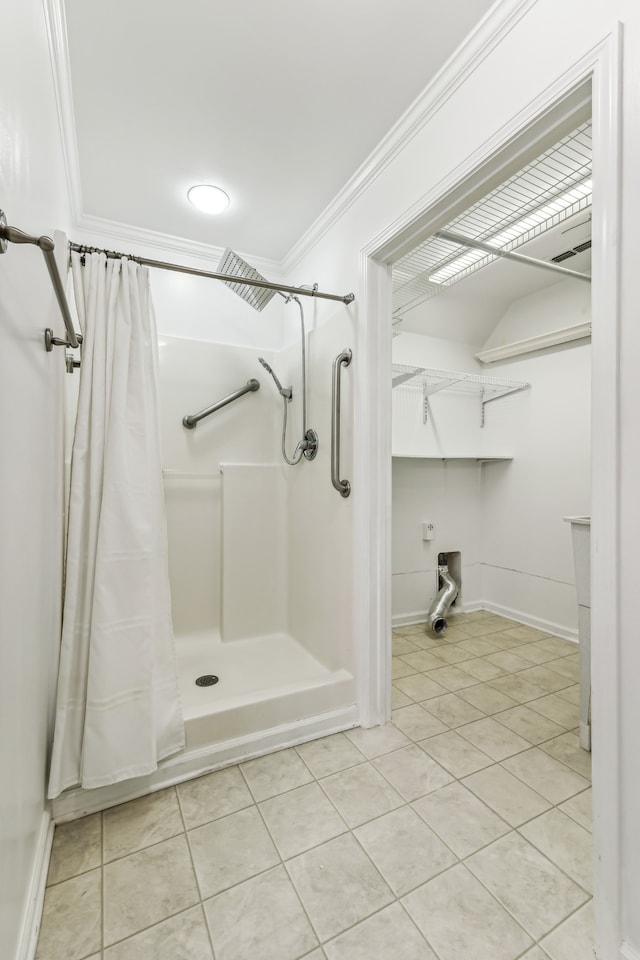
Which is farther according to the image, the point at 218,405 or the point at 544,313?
the point at 544,313

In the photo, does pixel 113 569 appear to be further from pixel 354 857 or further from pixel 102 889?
pixel 354 857

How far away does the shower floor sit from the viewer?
5.13 ft

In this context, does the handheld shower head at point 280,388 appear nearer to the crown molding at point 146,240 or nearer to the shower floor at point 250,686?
the crown molding at point 146,240

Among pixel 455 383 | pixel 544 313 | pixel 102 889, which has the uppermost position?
pixel 544 313

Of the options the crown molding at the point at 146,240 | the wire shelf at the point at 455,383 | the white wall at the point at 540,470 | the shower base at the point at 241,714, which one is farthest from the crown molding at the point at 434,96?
the shower base at the point at 241,714

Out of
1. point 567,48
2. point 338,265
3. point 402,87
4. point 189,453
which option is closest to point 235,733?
point 189,453

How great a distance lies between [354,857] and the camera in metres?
1.16

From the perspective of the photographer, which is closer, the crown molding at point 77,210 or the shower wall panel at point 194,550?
the crown molding at point 77,210

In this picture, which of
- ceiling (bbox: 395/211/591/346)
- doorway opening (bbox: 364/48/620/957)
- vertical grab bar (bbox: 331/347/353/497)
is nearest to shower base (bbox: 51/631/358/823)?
vertical grab bar (bbox: 331/347/353/497)

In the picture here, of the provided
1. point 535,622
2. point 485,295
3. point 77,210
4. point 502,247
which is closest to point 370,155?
point 502,247

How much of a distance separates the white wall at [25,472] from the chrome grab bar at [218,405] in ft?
3.34

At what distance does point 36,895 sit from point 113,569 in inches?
30.8

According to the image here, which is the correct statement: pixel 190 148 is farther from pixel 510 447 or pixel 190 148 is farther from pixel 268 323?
pixel 510 447

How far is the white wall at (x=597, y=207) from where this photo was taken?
33.8 inches
